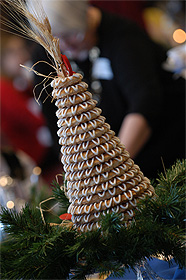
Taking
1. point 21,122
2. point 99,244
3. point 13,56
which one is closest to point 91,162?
point 99,244

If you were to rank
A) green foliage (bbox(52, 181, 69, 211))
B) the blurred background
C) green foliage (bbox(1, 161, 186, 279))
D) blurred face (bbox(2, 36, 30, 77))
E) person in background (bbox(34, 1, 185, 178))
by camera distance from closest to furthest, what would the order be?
green foliage (bbox(1, 161, 186, 279)) → green foliage (bbox(52, 181, 69, 211)) → person in background (bbox(34, 1, 185, 178)) → the blurred background → blurred face (bbox(2, 36, 30, 77))

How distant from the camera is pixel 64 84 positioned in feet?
1.62

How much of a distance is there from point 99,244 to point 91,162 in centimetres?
10

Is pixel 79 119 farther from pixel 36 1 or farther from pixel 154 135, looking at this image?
pixel 154 135

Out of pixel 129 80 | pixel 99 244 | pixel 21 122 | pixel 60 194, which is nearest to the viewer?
pixel 99 244

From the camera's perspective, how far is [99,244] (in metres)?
0.44

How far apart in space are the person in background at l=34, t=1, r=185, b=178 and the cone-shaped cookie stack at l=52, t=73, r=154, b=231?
28.6 inches

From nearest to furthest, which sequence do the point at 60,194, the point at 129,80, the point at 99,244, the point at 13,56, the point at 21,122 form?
the point at 99,244 → the point at 60,194 → the point at 129,80 → the point at 21,122 → the point at 13,56

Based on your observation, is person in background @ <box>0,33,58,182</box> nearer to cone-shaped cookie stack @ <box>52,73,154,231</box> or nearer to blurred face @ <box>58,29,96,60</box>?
blurred face @ <box>58,29,96,60</box>

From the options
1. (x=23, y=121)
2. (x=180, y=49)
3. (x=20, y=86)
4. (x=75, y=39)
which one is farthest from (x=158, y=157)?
(x=20, y=86)

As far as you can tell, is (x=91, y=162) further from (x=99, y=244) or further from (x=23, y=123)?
(x=23, y=123)

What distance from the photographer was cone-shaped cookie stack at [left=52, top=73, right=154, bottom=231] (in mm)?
487

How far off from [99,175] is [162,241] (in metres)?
0.11

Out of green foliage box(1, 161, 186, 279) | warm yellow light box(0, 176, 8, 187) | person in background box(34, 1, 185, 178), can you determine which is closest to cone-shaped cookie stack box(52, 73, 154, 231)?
green foliage box(1, 161, 186, 279)
